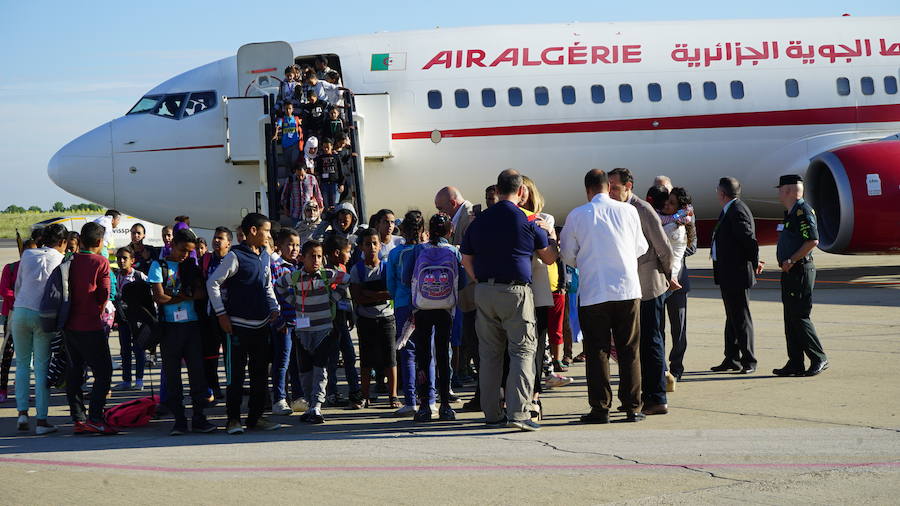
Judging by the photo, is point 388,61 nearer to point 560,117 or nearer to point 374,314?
point 560,117

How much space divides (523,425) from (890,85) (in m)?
12.9

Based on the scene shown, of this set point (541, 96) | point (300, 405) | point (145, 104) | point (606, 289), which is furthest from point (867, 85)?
point (300, 405)

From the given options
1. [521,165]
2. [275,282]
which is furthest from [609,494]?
[521,165]

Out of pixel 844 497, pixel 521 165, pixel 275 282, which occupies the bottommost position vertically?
pixel 844 497

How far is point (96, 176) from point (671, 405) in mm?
10690

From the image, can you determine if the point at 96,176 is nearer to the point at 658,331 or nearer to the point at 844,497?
the point at 658,331

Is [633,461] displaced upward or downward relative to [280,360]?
downward

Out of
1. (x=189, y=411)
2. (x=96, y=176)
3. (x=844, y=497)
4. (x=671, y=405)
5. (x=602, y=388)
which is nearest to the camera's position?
(x=844, y=497)

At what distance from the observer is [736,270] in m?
9.35

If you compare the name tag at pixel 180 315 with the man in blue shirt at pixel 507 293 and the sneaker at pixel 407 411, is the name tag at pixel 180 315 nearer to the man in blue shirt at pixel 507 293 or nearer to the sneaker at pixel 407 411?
the sneaker at pixel 407 411

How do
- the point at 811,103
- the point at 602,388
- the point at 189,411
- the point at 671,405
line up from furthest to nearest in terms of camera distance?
1. the point at 811,103
2. the point at 189,411
3. the point at 671,405
4. the point at 602,388

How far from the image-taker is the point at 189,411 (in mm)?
8570

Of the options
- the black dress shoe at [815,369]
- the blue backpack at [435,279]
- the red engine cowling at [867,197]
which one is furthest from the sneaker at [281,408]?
the red engine cowling at [867,197]

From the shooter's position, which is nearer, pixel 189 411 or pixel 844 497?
pixel 844 497
